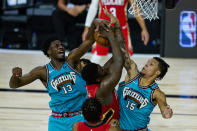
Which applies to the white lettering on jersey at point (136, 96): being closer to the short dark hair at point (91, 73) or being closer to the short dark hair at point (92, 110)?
the short dark hair at point (91, 73)

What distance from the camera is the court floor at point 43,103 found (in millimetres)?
5656

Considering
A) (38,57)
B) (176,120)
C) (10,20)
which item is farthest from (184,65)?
(10,20)

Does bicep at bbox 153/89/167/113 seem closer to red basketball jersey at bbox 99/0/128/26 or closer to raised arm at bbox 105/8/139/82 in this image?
raised arm at bbox 105/8/139/82

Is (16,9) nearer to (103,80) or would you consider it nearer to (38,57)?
(38,57)

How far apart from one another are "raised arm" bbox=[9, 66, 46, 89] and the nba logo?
7.74 m

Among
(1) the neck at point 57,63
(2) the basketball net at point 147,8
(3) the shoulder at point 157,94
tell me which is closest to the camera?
(3) the shoulder at point 157,94

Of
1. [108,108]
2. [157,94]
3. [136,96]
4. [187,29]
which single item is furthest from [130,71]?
[187,29]

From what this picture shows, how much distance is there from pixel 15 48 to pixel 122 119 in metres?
9.07

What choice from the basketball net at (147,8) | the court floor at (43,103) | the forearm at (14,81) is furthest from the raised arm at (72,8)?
the forearm at (14,81)

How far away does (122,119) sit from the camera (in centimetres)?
444

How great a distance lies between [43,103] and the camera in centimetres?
671

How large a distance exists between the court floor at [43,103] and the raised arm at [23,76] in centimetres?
115

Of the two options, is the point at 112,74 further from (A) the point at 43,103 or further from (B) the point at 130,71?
(A) the point at 43,103

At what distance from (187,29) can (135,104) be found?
770 centimetres
